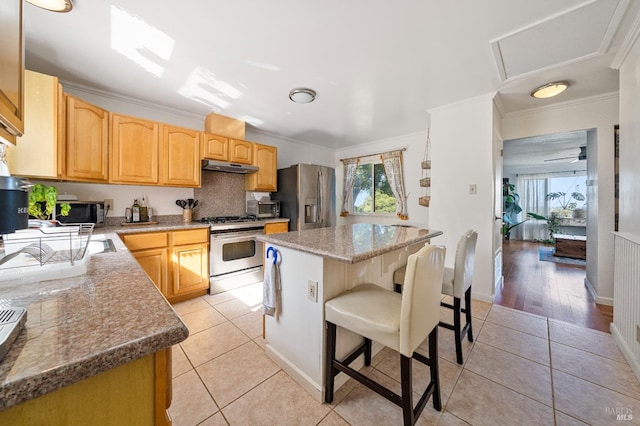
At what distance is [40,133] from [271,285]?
233 centimetres

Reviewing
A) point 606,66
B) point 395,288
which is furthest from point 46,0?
→ point 606,66

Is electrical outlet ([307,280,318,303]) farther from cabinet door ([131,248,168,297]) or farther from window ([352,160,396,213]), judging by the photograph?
window ([352,160,396,213])

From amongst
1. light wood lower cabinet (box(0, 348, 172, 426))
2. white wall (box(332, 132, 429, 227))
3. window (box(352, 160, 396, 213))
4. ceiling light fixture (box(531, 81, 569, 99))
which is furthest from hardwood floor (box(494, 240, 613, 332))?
light wood lower cabinet (box(0, 348, 172, 426))

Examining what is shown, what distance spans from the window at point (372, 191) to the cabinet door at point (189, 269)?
10.6ft

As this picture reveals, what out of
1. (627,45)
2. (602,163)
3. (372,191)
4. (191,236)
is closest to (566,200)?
(602,163)

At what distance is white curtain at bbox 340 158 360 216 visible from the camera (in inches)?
204

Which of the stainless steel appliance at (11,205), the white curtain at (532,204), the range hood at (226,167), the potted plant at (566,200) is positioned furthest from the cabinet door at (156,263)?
the potted plant at (566,200)

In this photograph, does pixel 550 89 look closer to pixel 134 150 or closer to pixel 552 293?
pixel 552 293

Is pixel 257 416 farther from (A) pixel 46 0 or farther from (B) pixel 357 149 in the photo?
(B) pixel 357 149

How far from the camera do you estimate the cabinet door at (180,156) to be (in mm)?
2887

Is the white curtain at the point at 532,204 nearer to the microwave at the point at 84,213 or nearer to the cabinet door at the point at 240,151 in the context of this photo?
the cabinet door at the point at 240,151

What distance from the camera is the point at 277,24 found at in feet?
5.59

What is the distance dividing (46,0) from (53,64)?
3.48ft

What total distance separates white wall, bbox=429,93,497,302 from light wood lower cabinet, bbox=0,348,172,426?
3.19 m
